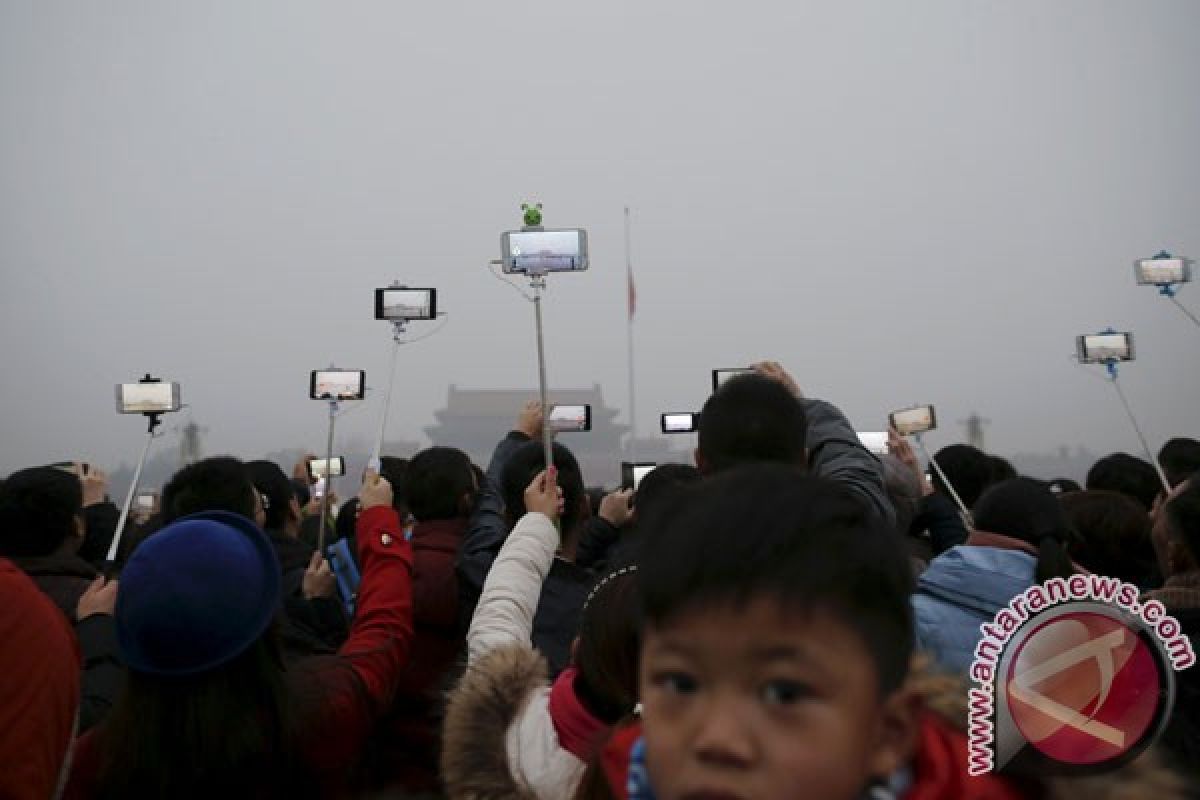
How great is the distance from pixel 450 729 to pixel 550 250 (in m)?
2.52

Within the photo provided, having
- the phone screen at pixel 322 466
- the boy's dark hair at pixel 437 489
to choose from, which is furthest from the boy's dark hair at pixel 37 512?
the phone screen at pixel 322 466

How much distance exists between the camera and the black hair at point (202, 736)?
4.44 ft

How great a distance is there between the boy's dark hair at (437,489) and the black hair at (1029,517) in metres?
1.64

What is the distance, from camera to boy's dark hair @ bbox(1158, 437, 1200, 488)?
12.4ft

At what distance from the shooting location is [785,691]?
0.83 m

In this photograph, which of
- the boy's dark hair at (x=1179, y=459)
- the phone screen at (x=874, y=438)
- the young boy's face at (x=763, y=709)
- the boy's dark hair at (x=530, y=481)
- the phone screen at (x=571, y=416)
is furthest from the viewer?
the phone screen at (x=874, y=438)

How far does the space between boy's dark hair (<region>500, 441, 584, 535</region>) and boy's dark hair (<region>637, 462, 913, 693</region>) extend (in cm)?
180

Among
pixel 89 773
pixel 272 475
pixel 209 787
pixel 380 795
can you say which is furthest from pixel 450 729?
pixel 272 475

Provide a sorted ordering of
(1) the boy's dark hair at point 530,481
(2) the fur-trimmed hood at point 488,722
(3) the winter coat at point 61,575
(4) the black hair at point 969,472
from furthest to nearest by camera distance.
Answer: (4) the black hair at point 969,472 < (1) the boy's dark hair at point 530,481 < (3) the winter coat at point 61,575 < (2) the fur-trimmed hood at point 488,722

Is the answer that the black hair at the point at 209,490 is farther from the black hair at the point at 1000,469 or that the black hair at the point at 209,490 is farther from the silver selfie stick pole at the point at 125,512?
the black hair at the point at 1000,469

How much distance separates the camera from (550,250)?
3.66 metres

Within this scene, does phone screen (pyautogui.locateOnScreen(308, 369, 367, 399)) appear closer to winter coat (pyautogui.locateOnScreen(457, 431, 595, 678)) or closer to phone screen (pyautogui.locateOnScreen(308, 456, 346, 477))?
winter coat (pyautogui.locateOnScreen(457, 431, 595, 678))

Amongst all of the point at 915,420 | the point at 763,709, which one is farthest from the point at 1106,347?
the point at 763,709

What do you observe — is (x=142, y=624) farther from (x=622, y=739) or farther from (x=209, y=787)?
(x=622, y=739)
